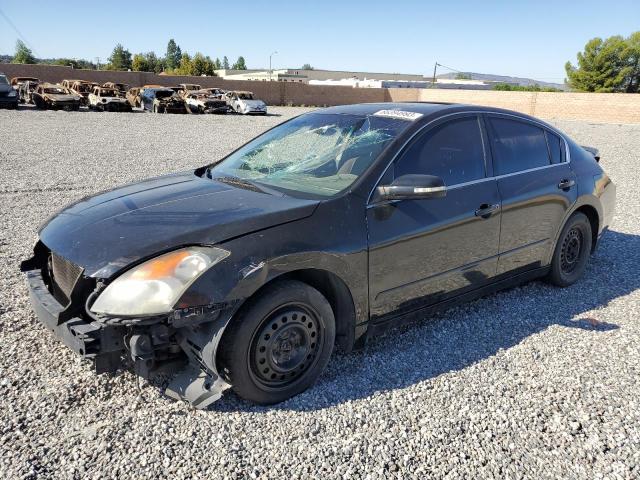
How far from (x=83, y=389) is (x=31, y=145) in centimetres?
1298

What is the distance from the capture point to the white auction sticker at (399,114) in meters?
3.74

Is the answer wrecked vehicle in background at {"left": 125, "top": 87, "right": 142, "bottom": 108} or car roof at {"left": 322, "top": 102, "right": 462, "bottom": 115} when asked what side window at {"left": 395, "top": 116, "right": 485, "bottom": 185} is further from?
wrecked vehicle in background at {"left": 125, "top": 87, "right": 142, "bottom": 108}

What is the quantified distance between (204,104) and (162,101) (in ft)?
7.43

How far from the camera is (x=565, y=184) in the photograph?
179 inches

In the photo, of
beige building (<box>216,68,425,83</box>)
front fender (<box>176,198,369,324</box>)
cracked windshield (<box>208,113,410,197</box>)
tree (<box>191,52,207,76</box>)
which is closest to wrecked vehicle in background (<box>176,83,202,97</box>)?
cracked windshield (<box>208,113,410,197</box>)

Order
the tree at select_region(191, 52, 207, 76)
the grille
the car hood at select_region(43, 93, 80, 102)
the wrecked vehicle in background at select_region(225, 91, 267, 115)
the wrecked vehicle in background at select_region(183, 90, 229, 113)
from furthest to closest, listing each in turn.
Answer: the tree at select_region(191, 52, 207, 76), the wrecked vehicle in background at select_region(225, 91, 267, 115), the wrecked vehicle in background at select_region(183, 90, 229, 113), the car hood at select_region(43, 93, 80, 102), the grille

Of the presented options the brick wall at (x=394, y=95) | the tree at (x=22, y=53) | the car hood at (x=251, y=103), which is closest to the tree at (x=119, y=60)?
the tree at (x=22, y=53)

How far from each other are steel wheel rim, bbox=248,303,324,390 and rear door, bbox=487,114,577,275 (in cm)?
182

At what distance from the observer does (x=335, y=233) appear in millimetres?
3062

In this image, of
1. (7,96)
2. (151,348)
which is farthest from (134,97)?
(151,348)

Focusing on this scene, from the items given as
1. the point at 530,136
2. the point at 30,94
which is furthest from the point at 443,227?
the point at 30,94

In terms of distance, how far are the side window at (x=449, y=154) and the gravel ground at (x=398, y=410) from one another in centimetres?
118

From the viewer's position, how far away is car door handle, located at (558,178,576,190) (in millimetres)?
4507

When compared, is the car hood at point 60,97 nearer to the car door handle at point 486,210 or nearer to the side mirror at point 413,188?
the car door handle at point 486,210
